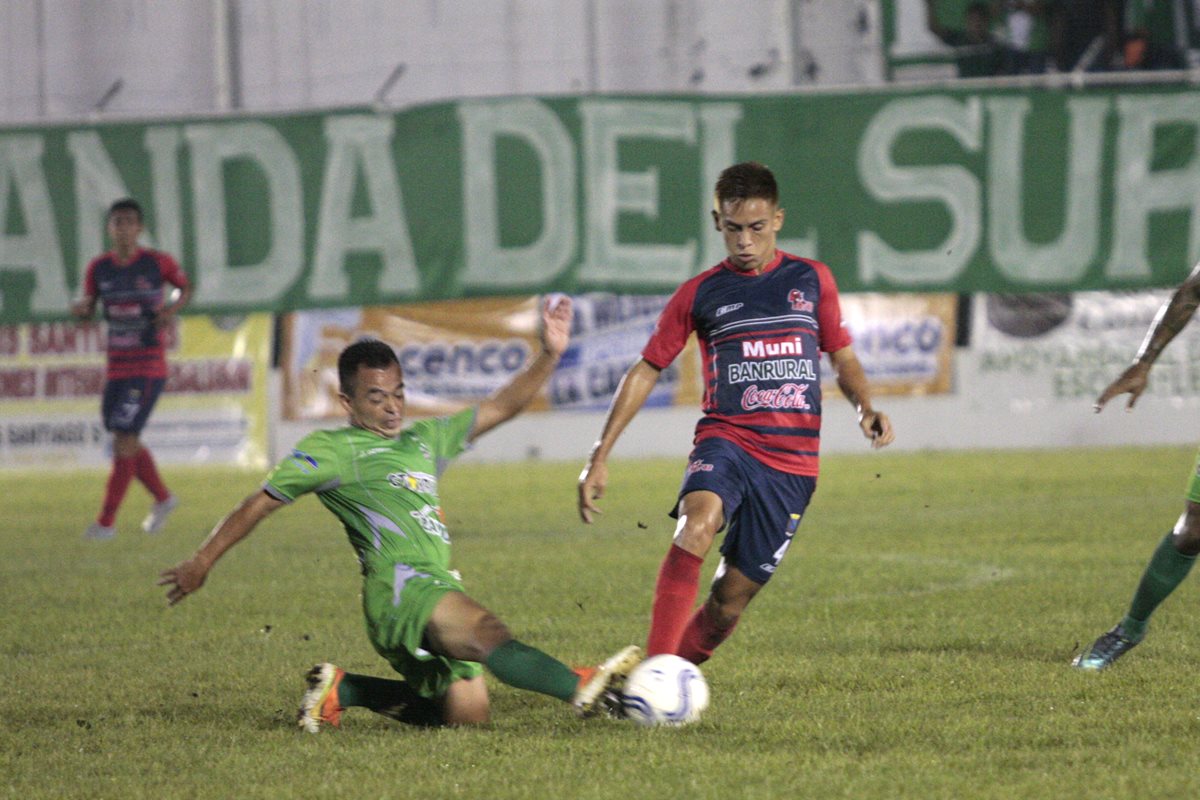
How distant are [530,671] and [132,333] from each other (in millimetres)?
8311

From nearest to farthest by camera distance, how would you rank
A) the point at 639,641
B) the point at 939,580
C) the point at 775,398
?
1. the point at 775,398
2. the point at 639,641
3. the point at 939,580

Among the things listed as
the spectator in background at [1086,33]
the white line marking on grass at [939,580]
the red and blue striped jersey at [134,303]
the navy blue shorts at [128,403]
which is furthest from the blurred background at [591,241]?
the white line marking on grass at [939,580]

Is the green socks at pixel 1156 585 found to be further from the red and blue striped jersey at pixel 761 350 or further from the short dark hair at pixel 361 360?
the short dark hair at pixel 361 360

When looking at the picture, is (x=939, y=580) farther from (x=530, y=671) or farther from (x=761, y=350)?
(x=530, y=671)

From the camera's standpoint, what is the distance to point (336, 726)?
201 inches

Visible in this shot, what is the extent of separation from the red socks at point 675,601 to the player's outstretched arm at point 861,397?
27.8 inches

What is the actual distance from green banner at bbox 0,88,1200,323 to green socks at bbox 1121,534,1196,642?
1231 centimetres

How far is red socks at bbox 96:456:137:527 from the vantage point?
1172cm

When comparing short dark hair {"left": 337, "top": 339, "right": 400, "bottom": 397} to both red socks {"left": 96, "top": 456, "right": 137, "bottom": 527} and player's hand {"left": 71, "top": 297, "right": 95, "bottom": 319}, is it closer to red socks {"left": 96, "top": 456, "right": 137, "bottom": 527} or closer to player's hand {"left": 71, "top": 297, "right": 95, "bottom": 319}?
red socks {"left": 96, "top": 456, "right": 137, "bottom": 527}

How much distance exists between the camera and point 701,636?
5434 millimetres

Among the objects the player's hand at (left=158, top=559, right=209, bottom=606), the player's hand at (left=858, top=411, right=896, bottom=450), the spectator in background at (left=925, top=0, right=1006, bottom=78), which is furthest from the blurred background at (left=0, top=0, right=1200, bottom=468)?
the player's hand at (left=158, top=559, right=209, bottom=606)

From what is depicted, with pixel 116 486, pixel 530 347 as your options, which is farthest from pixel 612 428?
pixel 530 347

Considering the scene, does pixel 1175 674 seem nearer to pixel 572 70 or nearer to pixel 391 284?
pixel 391 284

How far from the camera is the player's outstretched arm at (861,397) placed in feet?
17.4
